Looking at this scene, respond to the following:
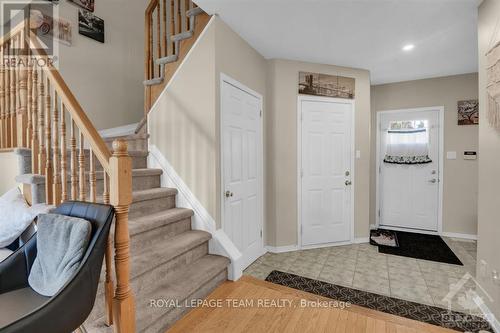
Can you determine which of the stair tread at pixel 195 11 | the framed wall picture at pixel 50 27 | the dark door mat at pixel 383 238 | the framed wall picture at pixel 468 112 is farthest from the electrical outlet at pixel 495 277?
the framed wall picture at pixel 50 27

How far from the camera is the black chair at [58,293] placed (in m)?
1.04

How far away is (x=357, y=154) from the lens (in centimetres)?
379

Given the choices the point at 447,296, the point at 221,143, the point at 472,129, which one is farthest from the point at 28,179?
the point at 472,129

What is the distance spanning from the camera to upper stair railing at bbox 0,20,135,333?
135 cm

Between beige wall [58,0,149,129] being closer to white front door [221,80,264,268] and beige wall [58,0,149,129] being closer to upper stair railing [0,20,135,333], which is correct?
upper stair railing [0,20,135,333]

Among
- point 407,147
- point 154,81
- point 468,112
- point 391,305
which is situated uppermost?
point 154,81

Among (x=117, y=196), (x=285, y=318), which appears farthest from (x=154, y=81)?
(x=285, y=318)

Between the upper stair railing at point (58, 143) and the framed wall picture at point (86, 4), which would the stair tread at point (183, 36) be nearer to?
the upper stair railing at point (58, 143)

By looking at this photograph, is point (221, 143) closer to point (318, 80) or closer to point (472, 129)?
point (318, 80)

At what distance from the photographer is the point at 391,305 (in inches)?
86.3

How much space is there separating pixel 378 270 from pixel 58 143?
131 inches

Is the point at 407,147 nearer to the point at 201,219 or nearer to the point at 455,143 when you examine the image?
the point at 455,143

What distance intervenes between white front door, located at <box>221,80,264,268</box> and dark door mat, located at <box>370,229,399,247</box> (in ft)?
6.08

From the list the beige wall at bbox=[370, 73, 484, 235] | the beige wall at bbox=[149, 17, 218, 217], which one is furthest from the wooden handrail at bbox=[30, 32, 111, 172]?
the beige wall at bbox=[370, 73, 484, 235]
